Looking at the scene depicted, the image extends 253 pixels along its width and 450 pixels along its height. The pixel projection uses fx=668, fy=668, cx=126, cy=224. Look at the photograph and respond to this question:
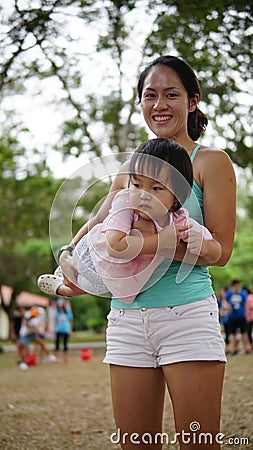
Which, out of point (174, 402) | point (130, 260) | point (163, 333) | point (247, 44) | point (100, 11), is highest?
point (100, 11)

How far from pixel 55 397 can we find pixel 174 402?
7000mm

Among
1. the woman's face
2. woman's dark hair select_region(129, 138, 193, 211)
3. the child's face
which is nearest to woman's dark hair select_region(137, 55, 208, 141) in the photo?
the woman's face

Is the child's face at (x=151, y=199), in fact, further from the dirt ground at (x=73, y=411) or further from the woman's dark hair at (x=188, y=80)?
the dirt ground at (x=73, y=411)

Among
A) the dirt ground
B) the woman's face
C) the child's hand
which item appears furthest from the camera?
the dirt ground

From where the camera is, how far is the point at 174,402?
7.88 feet

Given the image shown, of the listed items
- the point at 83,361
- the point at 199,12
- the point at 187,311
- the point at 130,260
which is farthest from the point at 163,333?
the point at 83,361

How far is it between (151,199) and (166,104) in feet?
1.60

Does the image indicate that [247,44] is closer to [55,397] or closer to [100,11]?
[100,11]

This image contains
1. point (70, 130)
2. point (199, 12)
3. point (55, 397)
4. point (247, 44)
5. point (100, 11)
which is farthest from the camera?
point (70, 130)

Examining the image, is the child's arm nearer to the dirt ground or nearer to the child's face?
the child's face

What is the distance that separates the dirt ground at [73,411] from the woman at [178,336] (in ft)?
8.51

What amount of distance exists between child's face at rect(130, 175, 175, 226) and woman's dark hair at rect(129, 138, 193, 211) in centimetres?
2

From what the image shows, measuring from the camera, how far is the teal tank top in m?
2.44

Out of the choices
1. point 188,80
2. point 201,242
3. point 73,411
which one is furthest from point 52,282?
point 73,411
